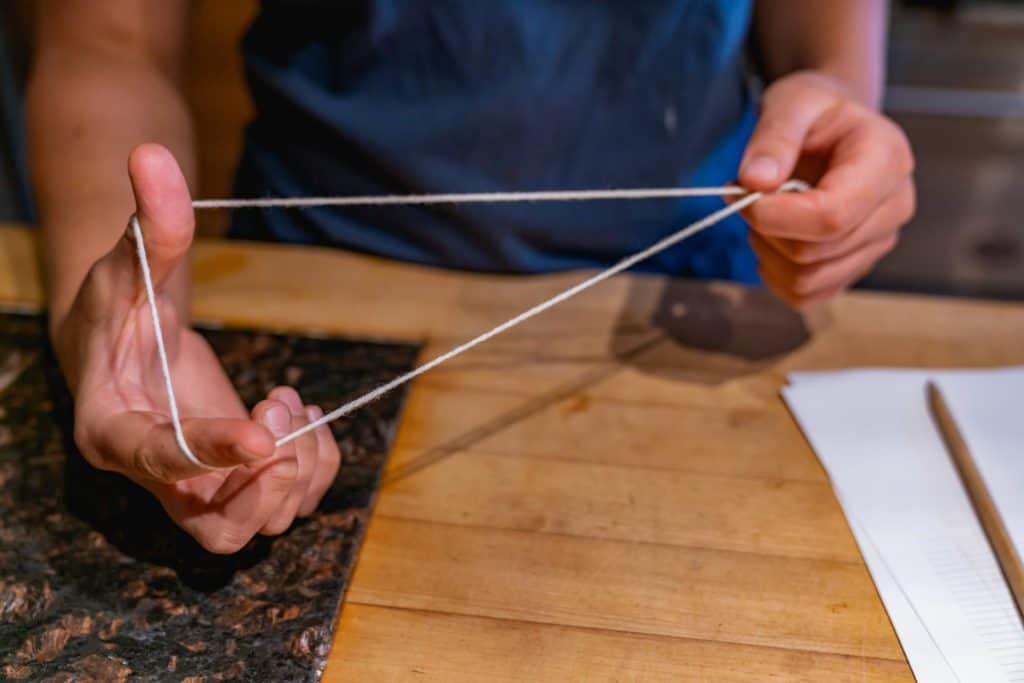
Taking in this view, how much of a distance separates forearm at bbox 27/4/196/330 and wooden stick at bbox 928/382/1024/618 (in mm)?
543

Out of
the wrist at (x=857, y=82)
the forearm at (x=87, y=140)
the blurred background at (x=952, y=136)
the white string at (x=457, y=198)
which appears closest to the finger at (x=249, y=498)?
the white string at (x=457, y=198)

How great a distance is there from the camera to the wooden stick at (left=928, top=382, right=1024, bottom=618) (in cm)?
51

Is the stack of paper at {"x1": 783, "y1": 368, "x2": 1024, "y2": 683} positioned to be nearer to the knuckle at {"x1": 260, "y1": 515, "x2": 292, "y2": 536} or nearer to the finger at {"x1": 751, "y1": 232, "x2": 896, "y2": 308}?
the finger at {"x1": 751, "y1": 232, "x2": 896, "y2": 308}

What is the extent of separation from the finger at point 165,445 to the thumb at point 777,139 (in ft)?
1.12

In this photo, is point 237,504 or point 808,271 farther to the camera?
point 808,271

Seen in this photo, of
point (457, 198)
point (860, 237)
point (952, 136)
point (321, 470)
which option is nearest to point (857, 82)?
point (860, 237)

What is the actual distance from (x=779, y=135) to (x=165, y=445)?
42 centimetres

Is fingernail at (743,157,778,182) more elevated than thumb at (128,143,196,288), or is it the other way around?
thumb at (128,143,196,288)

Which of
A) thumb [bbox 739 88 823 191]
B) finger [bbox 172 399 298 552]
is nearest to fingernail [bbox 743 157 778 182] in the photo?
thumb [bbox 739 88 823 191]

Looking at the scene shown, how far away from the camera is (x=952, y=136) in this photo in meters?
1.85

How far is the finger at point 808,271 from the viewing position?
2.16 ft

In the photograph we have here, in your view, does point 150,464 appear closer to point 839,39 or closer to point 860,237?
point 860,237

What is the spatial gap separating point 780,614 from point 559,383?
9.4 inches

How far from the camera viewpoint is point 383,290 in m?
0.78
